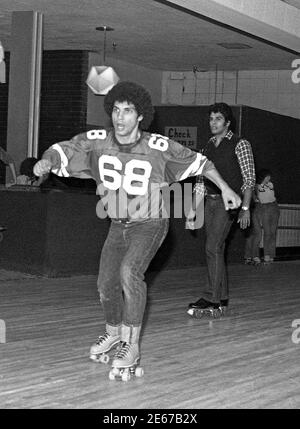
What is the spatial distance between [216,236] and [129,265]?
2.21 m

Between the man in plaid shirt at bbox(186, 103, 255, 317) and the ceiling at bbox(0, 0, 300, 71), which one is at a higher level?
the ceiling at bbox(0, 0, 300, 71)

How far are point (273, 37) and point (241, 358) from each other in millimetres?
6749

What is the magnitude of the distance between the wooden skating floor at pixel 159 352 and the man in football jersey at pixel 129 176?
0.98ft

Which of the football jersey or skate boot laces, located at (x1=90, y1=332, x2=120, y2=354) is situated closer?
the football jersey

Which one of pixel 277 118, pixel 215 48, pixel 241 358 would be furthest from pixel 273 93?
pixel 241 358

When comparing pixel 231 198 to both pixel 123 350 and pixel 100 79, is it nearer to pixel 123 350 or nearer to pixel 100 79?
pixel 123 350

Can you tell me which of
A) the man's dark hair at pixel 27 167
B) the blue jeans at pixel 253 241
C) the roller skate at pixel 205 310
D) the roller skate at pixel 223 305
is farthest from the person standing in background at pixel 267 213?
the roller skate at pixel 205 310

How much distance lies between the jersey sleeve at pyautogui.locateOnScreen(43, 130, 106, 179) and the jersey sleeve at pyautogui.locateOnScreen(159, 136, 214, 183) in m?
0.34

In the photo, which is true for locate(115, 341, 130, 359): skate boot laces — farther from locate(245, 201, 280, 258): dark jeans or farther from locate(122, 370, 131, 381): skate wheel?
locate(245, 201, 280, 258): dark jeans

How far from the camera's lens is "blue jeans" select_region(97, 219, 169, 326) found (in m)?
4.24

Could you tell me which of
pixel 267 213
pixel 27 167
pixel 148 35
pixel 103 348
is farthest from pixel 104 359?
pixel 267 213

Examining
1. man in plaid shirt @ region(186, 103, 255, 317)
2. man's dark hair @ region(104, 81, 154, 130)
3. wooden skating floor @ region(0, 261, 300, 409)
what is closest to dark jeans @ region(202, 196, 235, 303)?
man in plaid shirt @ region(186, 103, 255, 317)

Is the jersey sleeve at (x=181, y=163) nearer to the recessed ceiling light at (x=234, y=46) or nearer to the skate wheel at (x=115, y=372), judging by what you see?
the skate wheel at (x=115, y=372)
